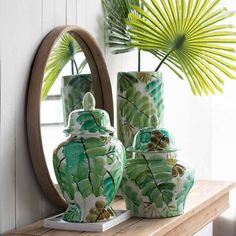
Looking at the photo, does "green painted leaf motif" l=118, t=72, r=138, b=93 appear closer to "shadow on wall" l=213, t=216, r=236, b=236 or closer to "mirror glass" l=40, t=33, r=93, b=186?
"mirror glass" l=40, t=33, r=93, b=186

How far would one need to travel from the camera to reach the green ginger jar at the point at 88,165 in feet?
5.20

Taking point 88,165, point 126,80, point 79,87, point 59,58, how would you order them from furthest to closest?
1. point 126,80
2. point 79,87
3. point 59,58
4. point 88,165

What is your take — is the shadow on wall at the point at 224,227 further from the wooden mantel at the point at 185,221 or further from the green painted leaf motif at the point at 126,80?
the green painted leaf motif at the point at 126,80

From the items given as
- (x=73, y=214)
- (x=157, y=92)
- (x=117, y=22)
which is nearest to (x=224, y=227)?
(x=157, y=92)

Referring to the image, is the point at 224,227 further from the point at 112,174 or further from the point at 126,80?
the point at 112,174

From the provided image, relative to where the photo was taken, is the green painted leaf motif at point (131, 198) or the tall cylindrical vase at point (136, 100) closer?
the green painted leaf motif at point (131, 198)

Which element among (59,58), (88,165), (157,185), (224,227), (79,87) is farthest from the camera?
(224,227)

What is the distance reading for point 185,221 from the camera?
73.8 inches

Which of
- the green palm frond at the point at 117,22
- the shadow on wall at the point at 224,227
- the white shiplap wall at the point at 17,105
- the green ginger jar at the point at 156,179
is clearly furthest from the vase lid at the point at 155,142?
the shadow on wall at the point at 224,227

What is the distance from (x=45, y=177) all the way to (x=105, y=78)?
0.50 m

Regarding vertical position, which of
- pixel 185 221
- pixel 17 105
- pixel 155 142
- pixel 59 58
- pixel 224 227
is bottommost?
pixel 224 227

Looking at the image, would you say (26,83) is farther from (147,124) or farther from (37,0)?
(147,124)

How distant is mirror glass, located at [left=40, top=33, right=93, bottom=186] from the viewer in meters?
1.77

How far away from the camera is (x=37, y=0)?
1742mm
